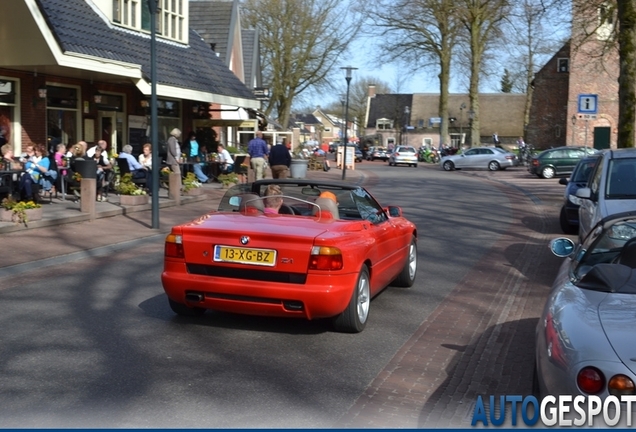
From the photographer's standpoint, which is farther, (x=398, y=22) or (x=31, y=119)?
(x=398, y=22)

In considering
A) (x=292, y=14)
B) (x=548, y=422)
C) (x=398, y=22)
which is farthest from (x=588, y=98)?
(x=292, y=14)

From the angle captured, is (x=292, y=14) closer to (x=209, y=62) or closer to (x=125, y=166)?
(x=209, y=62)

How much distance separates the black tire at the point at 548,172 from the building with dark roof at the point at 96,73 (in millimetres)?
15412

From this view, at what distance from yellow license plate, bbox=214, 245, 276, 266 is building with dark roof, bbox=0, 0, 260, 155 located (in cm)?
1287

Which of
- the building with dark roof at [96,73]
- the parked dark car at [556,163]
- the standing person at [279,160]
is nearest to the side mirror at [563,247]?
the building with dark roof at [96,73]

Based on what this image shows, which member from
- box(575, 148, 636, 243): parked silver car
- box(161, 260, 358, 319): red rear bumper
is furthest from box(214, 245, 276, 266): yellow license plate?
box(575, 148, 636, 243): parked silver car

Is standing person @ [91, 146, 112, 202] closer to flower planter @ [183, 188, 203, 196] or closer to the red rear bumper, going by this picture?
flower planter @ [183, 188, 203, 196]

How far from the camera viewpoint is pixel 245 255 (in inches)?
272

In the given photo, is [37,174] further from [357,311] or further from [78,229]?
[357,311]

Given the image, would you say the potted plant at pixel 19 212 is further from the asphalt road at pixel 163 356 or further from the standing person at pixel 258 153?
the standing person at pixel 258 153

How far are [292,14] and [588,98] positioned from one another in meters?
31.7

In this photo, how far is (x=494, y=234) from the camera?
1574 centimetres

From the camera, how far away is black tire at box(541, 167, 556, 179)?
3738 centimetres

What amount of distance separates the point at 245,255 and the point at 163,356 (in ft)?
3.63
